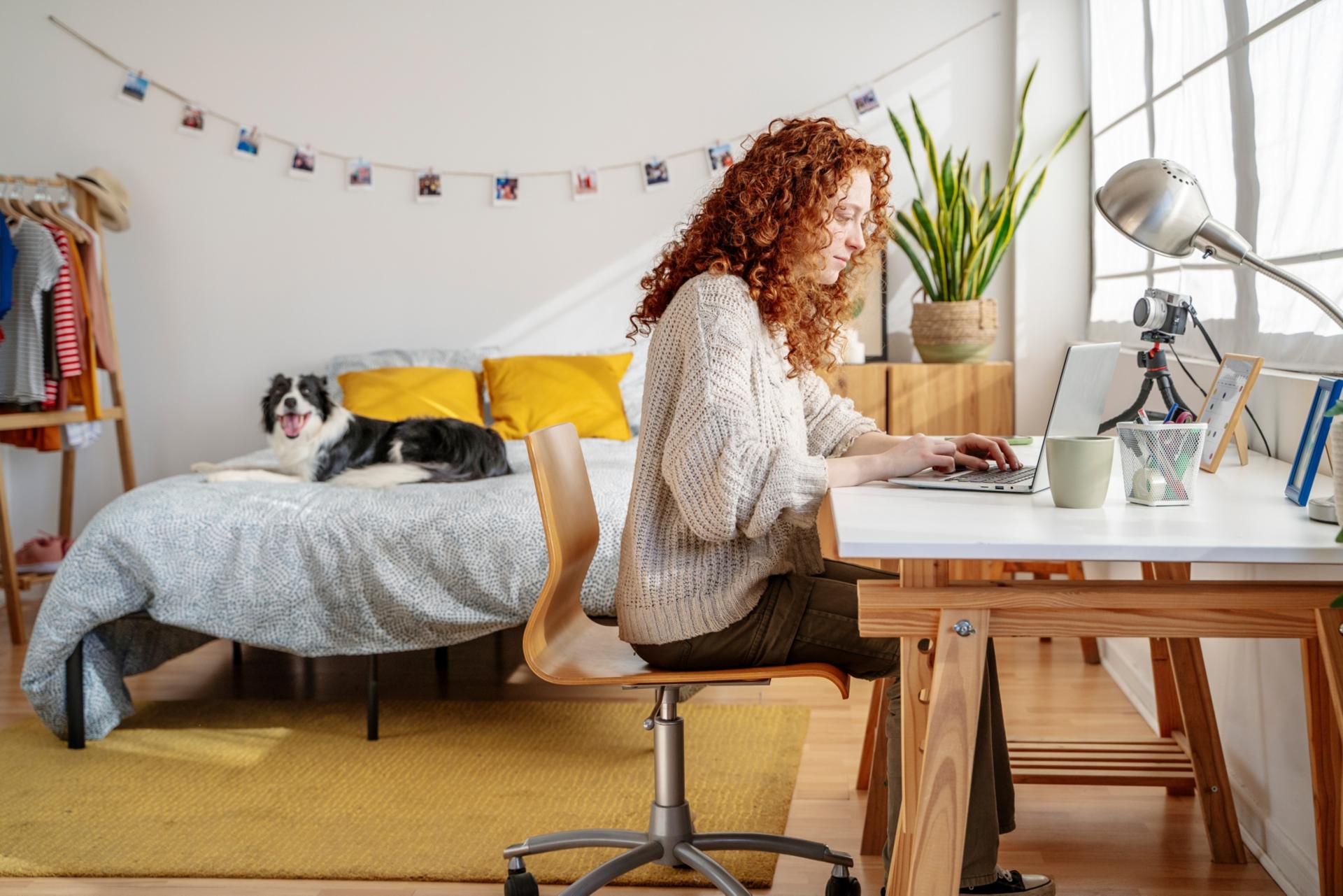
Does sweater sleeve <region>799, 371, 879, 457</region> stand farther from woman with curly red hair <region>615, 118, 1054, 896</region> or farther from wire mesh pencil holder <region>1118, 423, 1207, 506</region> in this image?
wire mesh pencil holder <region>1118, 423, 1207, 506</region>

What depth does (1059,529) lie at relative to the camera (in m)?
1.30

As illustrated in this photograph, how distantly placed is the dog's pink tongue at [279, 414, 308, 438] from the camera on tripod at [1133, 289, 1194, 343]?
2157 millimetres

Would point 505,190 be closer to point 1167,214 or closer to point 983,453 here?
point 983,453

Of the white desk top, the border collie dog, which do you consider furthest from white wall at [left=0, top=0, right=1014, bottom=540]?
the white desk top

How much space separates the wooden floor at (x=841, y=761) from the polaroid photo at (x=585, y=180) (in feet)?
5.44

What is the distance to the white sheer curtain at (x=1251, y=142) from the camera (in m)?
2.04

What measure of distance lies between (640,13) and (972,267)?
1502mm

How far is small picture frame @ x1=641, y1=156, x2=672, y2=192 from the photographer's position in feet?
14.0

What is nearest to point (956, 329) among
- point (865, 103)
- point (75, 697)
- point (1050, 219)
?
point (1050, 219)

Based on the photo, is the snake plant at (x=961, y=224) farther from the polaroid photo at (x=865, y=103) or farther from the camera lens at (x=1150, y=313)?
the camera lens at (x=1150, y=313)

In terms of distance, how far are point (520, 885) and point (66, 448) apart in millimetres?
3030

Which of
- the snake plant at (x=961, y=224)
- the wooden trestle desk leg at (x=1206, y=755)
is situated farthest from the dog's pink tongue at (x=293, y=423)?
the wooden trestle desk leg at (x=1206, y=755)

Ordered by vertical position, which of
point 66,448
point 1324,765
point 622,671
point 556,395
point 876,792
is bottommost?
point 876,792

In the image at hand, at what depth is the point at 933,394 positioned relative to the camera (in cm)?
387
